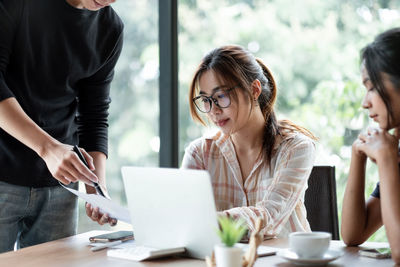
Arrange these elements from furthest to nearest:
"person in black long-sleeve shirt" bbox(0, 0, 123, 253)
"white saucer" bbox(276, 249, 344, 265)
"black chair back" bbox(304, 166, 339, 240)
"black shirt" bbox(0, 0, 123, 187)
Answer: "black chair back" bbox(304, 166, 339, 240) < "black shirt" bbox(0, 0, 123, 187) < "person in black long-sleeve shirt" bbox(0, 0, 123, 253) < "white saucer" bbox(276, 249, 344, 265)

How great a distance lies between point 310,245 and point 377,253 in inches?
8.6

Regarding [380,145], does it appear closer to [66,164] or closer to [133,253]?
[133,253]

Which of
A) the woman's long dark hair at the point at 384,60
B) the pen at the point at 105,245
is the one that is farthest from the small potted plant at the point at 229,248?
the woman's long dark hair at the point at 384,60

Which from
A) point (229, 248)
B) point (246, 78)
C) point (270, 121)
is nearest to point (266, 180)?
Answer: point (270, 121)

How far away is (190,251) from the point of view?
141 cm

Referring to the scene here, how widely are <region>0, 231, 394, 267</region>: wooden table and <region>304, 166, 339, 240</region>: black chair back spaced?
380mm

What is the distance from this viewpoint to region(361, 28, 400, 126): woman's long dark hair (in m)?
1.53

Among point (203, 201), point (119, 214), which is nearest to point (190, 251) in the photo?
point (203, 201)

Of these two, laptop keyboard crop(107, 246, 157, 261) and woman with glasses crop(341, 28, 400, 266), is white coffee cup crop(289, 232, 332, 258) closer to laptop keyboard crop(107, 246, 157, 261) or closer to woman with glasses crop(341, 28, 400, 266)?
woman with glasses crop(341, 28, 400, 266)

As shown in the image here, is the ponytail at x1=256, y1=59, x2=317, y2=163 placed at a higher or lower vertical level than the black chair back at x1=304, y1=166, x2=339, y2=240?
higher

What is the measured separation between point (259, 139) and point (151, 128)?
1498mm

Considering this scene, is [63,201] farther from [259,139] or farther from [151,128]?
[151,128]

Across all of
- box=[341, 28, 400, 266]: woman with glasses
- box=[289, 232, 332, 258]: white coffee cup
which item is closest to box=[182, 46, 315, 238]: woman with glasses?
box=[341, 28, 400, 266]: woman with glasses

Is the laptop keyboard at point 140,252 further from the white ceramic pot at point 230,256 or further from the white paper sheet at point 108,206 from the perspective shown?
the white ceramic pot at point 230,256
